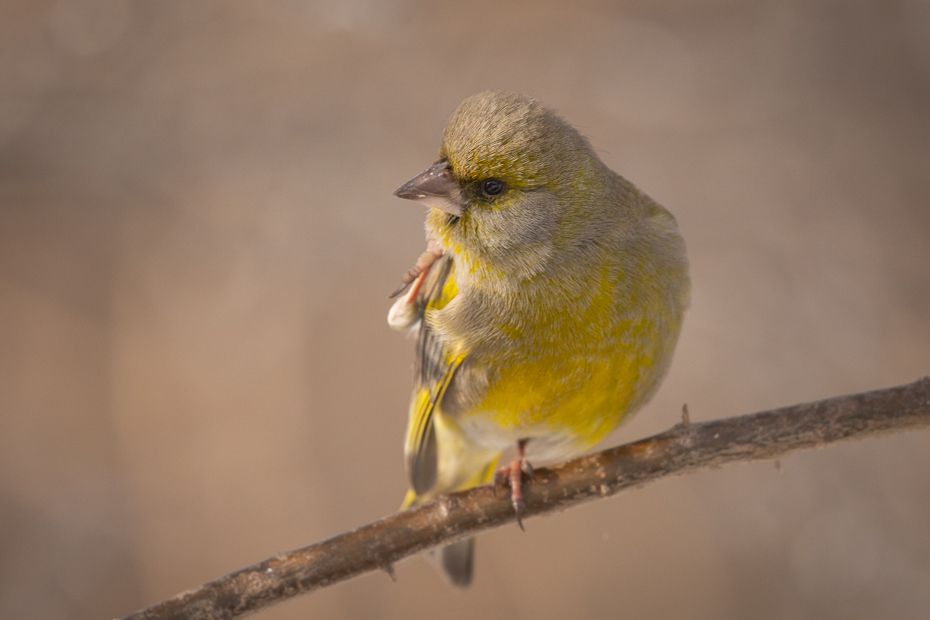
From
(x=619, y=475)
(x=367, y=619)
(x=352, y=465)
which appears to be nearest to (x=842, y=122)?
(x=619, y=475)

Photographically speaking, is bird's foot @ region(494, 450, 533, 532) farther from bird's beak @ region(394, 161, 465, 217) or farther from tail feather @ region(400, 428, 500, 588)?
bird's beak @ region(394, 161, 465, 217)

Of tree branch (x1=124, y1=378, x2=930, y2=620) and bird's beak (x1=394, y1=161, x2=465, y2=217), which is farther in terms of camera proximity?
tree branch (x1=124, y1=378, x2=930, y2=620)

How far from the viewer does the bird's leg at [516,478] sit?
187cm

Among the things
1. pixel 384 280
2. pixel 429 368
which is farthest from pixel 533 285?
pixel 384 280

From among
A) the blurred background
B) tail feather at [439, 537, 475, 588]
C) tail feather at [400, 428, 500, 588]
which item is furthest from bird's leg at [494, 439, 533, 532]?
the blurred background

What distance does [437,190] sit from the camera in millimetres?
1576

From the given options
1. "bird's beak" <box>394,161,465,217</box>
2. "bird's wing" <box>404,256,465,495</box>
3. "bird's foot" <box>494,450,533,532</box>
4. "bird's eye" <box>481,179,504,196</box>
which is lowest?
"bird's foot" <box>494,450,533,532</box>

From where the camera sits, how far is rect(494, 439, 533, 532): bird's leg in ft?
6.15

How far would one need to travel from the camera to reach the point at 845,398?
1.70 m

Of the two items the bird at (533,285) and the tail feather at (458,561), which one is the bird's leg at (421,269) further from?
the tail feather at (458,561)

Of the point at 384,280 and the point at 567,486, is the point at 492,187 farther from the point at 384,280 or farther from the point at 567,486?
the point at 384,280

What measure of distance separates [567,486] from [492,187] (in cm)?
79

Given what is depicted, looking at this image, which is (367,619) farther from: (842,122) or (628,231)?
(842,122)

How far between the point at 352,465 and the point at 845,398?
6.19 feet
